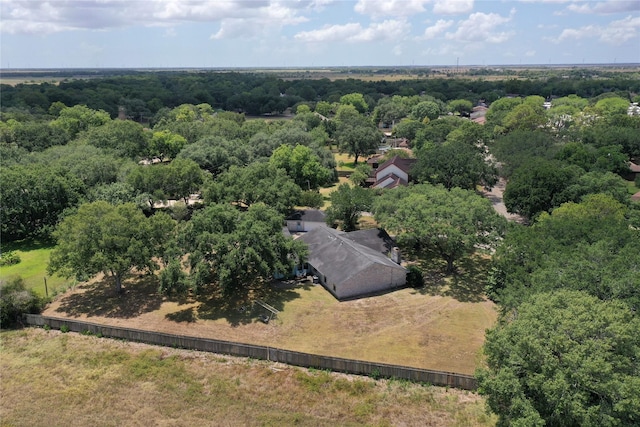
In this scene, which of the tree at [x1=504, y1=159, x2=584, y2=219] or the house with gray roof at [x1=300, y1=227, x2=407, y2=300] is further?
the tree at [x1=504, y1=159, x2=584, y2=219]

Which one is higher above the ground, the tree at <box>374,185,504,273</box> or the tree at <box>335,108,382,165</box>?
the tree at <box>335,108,382,165</box>

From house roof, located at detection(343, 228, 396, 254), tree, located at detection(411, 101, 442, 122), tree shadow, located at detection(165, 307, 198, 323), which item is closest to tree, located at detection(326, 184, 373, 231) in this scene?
house roof, located at detection(343, 228, 396, 254)

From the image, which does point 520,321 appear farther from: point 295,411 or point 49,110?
point 49,110

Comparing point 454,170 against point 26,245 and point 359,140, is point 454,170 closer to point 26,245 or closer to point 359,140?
point 359,140

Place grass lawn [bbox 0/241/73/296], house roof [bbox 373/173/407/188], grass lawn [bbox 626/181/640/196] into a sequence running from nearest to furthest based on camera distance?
1. grass lawn [bbox 0/241/73/296]
2. grass lawn [bbox 626/181/640/196]
3. house roof [bbox 373/173/407/188]

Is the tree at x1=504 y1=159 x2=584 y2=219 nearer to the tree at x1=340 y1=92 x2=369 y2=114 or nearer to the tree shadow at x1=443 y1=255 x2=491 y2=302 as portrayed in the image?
the tree shadow at x1=443 y1=255 x2=491 y2=302

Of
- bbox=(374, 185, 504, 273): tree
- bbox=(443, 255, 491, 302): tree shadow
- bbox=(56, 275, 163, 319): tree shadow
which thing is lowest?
bbox=(56, 275, 163, 319): tree shadow
